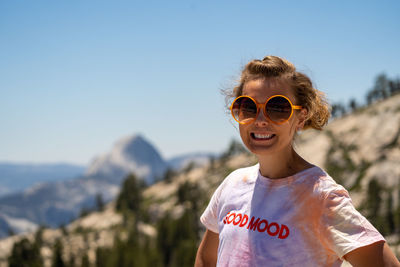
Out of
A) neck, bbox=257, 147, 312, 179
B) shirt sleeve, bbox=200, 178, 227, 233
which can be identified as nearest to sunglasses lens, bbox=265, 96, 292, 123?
neck, bbox=257, 147, 312, 179

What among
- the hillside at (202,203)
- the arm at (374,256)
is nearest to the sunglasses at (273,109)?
the arm at (374,256)

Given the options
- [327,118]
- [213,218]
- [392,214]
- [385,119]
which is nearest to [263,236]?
[213,218]

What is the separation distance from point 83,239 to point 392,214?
90.5m

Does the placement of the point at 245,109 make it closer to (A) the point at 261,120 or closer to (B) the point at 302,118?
(A) the point at 261,120

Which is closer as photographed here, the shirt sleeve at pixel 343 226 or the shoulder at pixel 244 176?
the shirt sleeve at pixel 343 226

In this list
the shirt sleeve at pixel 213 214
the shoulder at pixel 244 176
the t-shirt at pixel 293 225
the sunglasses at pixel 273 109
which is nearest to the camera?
the t-shirt at pixel 293 225

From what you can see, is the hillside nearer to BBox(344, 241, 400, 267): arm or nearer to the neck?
the neck

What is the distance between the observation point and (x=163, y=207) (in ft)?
511

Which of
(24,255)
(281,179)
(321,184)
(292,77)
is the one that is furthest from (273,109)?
(24,255)

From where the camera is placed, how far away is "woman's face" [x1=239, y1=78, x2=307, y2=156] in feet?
12.5

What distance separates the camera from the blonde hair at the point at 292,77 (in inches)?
152

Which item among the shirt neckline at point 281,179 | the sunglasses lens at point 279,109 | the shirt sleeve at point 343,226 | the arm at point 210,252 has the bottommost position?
the arm at point 210,252

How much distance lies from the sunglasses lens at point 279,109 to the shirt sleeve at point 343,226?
0.88m

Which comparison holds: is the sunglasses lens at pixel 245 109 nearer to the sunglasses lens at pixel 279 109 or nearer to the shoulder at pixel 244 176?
the sunglasses lens at pixel 279 109
